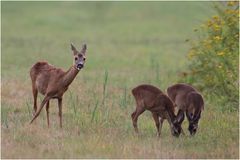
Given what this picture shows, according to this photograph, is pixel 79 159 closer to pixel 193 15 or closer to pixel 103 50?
pixel 103 50

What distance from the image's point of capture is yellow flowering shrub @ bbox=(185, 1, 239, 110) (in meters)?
13.6

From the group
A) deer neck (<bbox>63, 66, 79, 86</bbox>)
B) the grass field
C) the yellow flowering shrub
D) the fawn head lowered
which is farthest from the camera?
the yellow flowering shrub

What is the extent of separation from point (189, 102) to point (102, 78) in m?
7.07

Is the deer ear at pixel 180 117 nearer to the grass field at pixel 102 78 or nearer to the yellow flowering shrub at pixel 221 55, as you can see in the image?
the grass field at pixel 102 78

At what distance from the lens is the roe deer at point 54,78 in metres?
10.8

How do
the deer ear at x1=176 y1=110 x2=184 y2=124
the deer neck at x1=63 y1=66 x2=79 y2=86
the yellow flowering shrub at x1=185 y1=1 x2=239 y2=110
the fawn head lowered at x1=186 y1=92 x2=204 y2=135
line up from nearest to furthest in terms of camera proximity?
the fawn head lowered at x1=186 y1=92 x2=204 y2=135
the deer ear at x1=176 y1=110 x2=184 y2=124
the deer neck at x1=63 y1=66 x2=79 y2=86
the yellow flowering shrub at x1=185 y1=1 x2=239 y2=110

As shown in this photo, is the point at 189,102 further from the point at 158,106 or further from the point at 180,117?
the point at 158,106

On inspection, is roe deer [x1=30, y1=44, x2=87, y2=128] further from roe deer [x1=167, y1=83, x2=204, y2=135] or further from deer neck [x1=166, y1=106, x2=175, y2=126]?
roe deer [x1=167, y1=83, x2=204, y2=135]

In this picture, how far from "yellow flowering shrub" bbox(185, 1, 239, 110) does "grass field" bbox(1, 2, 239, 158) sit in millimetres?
432

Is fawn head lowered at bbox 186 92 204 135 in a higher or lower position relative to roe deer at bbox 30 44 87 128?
lower

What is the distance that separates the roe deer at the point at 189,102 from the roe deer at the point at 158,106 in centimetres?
17

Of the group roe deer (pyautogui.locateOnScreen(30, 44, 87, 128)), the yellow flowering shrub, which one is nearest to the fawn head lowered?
roe deer (pyautogui.locateOnScreen(30, 44, 87, 128))

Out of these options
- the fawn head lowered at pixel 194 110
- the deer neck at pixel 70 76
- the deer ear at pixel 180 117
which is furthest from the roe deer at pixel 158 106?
the deer neck at pixel 70 76

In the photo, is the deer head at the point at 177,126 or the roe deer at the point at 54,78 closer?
the deer head at the point at 177,126
